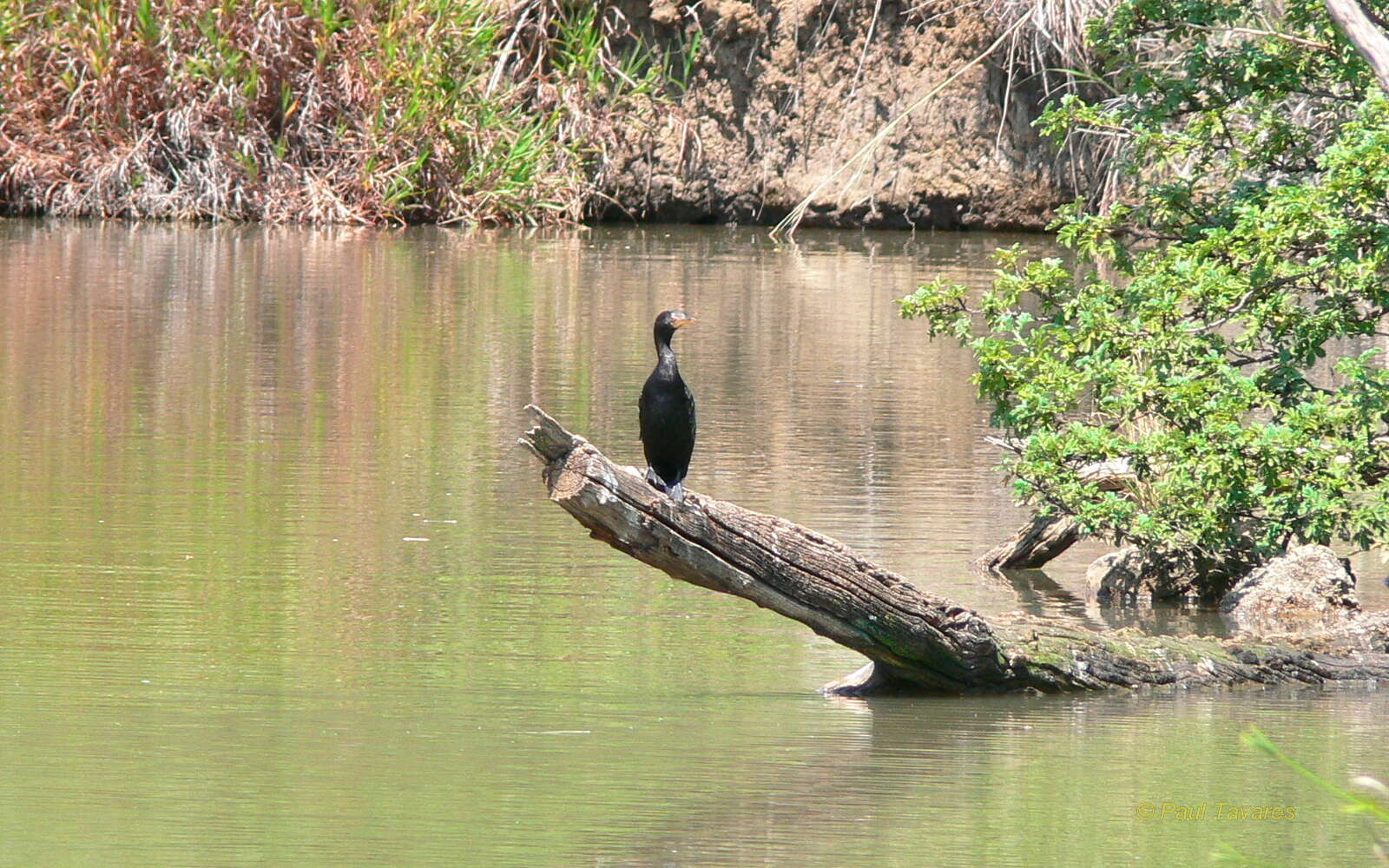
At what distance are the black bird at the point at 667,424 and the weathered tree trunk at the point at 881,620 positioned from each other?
9.6 inches

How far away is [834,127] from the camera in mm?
25219

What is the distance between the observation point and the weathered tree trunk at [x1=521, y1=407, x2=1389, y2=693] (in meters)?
6.07

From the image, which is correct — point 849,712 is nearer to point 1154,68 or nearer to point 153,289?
point 1154,68

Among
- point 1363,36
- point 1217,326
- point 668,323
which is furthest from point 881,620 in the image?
point 1217,326

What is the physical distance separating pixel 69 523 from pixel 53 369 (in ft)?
13.9

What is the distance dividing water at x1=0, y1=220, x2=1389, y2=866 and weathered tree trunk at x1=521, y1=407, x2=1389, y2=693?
0.14 metres

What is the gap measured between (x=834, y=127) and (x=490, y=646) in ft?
61.3

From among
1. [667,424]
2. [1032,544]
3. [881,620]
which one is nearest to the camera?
[881,620]

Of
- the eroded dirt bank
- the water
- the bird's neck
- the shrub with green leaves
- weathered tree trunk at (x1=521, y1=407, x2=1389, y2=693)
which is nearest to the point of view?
the water

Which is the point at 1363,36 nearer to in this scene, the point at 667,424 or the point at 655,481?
the point at 667,424

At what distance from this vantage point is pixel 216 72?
24.3m

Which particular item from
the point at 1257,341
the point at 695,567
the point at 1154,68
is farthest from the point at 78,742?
the point at 1154,68

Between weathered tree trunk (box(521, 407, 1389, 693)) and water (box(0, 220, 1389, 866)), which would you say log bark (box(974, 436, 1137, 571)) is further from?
weathered tree trunk (box(521, 407, 1389, 693))

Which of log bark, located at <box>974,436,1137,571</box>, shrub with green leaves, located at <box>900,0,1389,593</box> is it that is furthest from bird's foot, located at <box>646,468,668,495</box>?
log bark, located at <box>974,436,1137,571</box>
